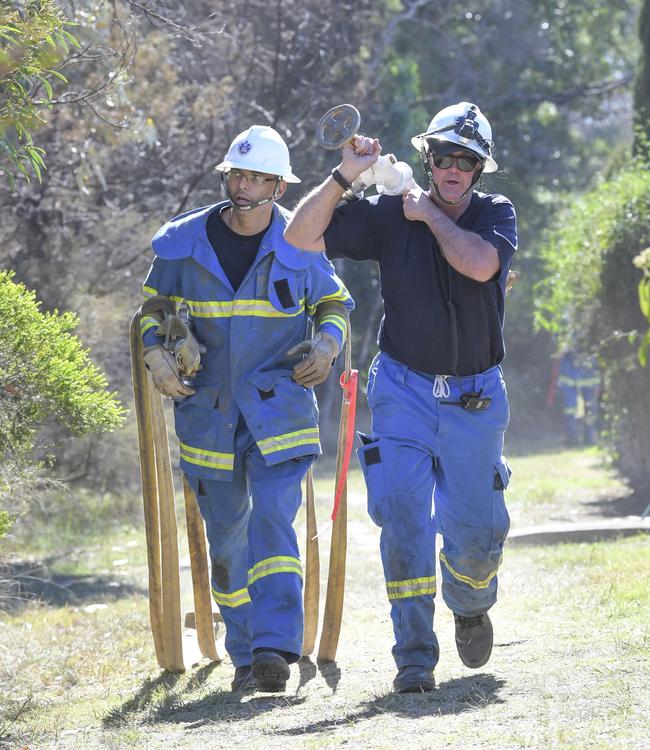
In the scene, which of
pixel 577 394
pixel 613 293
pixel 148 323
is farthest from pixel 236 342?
pixel 577 394

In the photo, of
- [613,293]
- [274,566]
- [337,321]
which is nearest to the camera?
[274,566]

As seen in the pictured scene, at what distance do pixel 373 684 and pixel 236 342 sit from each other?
157cm

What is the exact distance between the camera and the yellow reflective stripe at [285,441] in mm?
6109

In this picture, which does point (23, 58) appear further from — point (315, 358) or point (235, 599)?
point (235, 599)

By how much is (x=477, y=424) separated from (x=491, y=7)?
2403cm

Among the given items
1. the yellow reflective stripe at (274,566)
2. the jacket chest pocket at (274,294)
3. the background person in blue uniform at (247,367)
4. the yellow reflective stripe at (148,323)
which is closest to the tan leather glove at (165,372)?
the background person in blue uniform at (247,367)

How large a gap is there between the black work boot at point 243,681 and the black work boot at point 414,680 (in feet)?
2.63

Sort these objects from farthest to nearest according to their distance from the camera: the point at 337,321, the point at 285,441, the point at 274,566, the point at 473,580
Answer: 1. the point at 337,321
2. the point at 285,441
3. the point at 274,566
4. the point at 473,580

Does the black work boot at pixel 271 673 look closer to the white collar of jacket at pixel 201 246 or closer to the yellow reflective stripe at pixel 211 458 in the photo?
the yellow reflective stripe at pixel 211 458

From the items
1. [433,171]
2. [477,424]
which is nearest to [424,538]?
[477,424]

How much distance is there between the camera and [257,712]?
5.43m

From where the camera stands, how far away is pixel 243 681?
6.17 m

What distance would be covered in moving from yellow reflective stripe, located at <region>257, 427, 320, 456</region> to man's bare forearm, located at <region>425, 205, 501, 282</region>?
3.66 feet

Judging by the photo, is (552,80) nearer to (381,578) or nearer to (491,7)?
(491,7)
